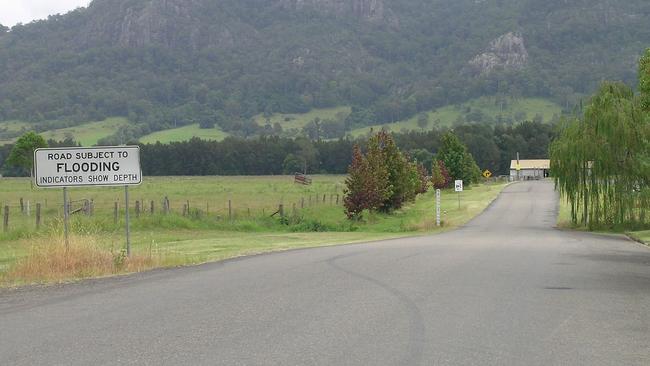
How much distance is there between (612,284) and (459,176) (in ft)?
278

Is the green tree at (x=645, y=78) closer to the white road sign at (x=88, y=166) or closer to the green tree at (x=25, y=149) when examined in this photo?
the white road sign at (x=88, y=166)

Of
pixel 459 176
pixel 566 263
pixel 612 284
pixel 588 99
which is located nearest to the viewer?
pixel 612 284

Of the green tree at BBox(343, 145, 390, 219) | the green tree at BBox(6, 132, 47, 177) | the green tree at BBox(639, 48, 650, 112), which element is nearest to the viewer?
the green tree at BBox(639, 48, 650, 112)

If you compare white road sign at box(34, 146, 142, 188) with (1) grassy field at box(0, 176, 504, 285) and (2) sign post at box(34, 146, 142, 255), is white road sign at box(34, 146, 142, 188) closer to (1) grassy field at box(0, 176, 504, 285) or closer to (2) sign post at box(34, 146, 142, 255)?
(2) sign post at box(34, 146, 142, 255)

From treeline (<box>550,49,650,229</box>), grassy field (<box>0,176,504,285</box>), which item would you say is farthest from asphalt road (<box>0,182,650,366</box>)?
treeline (<box>550,49,650,229</box>)

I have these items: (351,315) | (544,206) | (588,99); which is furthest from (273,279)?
(544,206)

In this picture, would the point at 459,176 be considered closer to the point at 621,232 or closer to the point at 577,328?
the point at 621,232

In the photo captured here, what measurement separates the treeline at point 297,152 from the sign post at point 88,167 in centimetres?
13241

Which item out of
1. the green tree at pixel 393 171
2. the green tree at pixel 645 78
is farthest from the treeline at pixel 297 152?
the green tree at pixel 645 78

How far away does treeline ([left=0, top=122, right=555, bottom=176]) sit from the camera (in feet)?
510

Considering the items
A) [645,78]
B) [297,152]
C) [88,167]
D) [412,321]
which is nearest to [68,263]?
[88,167]

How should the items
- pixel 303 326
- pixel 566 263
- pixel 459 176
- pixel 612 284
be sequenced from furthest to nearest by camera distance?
1. pixel 459 176
2. pixel 566 263
3. pixel 612 284
4. pixel 303 326

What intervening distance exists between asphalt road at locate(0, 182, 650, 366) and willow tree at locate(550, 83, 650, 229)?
22523 mm

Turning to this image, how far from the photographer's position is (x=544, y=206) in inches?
2501
